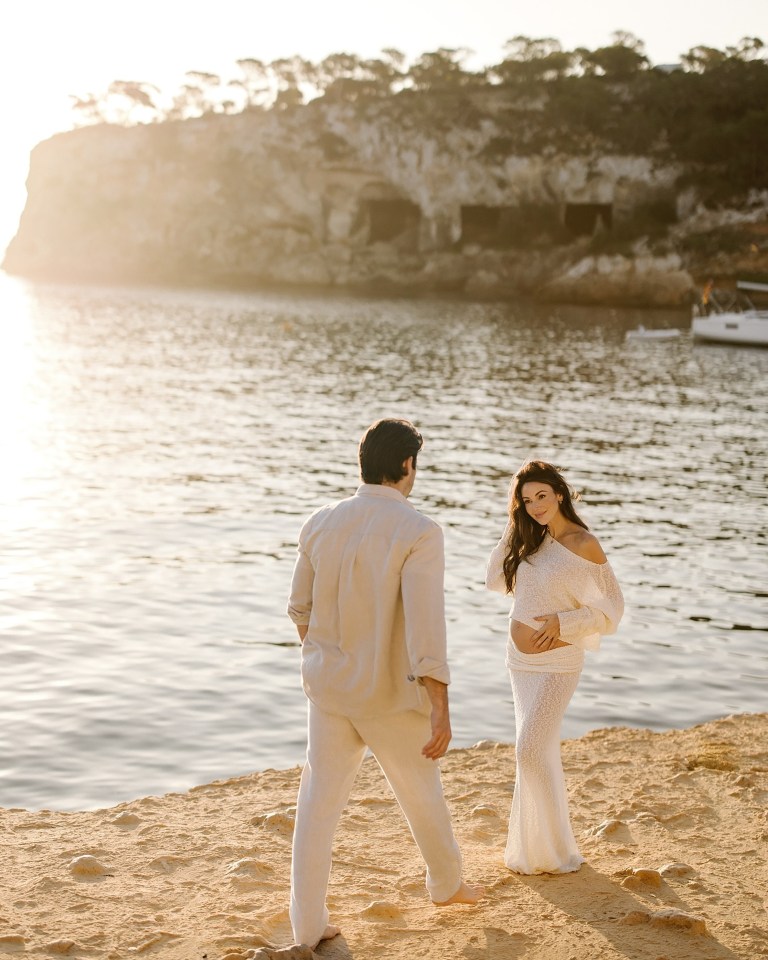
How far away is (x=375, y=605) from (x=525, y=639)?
111cm

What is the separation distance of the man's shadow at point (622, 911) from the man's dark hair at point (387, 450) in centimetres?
211

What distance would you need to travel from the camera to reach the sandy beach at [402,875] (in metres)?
5.00

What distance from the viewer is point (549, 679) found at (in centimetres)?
554

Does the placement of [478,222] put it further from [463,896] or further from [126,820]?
[463,896]

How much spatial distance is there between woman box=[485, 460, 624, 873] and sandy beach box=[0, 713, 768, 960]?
261mm

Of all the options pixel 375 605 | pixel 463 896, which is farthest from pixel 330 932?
pixel 375 605

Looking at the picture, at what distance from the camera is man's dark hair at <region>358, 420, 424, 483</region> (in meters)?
4.71

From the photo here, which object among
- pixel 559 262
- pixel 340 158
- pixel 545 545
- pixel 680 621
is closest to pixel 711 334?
pixel 559 262

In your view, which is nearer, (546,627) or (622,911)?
(622,911)

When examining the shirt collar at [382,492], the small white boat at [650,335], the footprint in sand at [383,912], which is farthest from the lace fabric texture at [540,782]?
the small white boat at [650,335]

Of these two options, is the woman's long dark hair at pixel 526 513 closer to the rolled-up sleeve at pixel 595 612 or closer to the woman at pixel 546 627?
the woman at pixel 546 627

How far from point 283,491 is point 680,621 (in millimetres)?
8801

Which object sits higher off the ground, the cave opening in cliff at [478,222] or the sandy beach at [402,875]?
the cave opening in cliff at [478,222]

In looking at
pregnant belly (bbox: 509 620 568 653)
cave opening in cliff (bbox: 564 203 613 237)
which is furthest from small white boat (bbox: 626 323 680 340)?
pregnant belly (bbox: 509 620 568 653)
